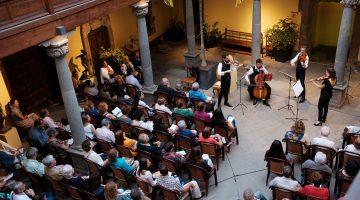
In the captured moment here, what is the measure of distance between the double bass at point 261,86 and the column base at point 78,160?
5687 millimetres

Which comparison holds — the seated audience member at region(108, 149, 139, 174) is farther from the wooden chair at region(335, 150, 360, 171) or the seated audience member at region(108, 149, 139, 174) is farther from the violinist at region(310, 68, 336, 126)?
the violinist at region(310, 68, 336, 126)

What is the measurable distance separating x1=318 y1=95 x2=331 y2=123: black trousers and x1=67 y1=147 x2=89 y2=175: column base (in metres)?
6.53

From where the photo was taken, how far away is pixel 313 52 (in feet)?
50.0

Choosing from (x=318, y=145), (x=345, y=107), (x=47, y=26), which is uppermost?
(x=47, y=26)

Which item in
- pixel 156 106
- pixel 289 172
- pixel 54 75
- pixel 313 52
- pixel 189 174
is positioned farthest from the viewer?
pixel 313 52

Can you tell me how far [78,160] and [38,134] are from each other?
3.80 feet

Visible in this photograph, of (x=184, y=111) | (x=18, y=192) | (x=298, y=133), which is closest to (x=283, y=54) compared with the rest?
(x=184, y=111)

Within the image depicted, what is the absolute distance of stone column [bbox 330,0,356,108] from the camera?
32.4 ft

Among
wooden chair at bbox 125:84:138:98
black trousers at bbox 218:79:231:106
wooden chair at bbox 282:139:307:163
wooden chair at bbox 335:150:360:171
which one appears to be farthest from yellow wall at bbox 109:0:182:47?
wooden chair at bbox 335:150:360:171

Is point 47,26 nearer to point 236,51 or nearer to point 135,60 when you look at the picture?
point 135,60

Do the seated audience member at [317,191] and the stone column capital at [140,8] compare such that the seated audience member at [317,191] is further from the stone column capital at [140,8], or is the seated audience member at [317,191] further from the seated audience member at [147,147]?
the stone column capital at [140,8]

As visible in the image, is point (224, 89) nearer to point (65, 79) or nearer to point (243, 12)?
point (65, 79)

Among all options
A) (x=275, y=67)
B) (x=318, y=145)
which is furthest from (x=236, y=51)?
(x=318, y=145)

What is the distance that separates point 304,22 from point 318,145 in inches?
305
